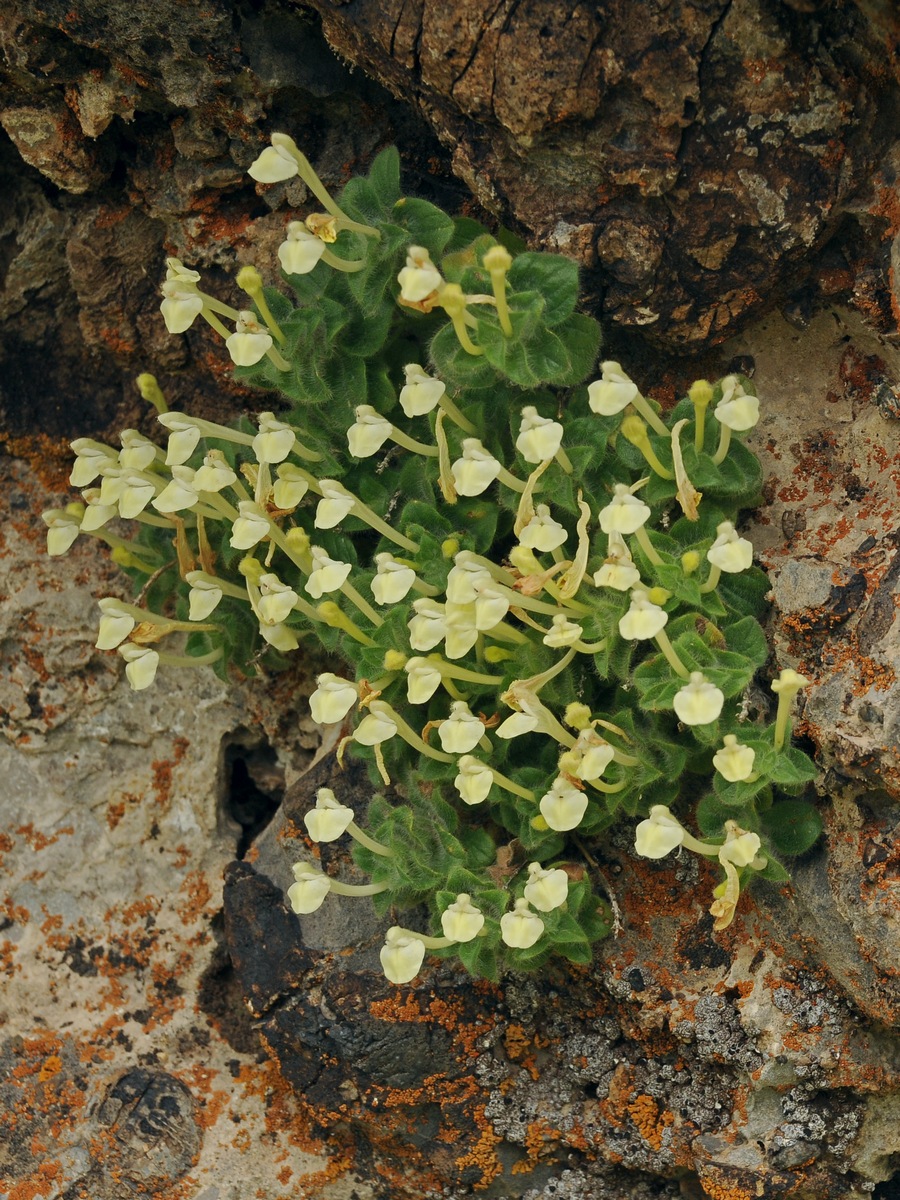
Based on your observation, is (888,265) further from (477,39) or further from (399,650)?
(399,650)

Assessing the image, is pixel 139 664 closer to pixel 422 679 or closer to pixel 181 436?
pixel 181 436

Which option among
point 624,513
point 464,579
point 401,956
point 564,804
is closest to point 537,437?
point 624,513

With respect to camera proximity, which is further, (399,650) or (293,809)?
(293,809)

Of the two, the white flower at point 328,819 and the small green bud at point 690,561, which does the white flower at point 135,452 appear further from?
the small green bud at point 690,561

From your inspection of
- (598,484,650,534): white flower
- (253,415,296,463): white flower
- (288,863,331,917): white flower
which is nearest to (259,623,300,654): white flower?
(253,415,296,463): white flower

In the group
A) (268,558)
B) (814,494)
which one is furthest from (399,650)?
(814,494)

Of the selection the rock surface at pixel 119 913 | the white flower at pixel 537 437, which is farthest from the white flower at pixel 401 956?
the white flower at pixel 537 437
